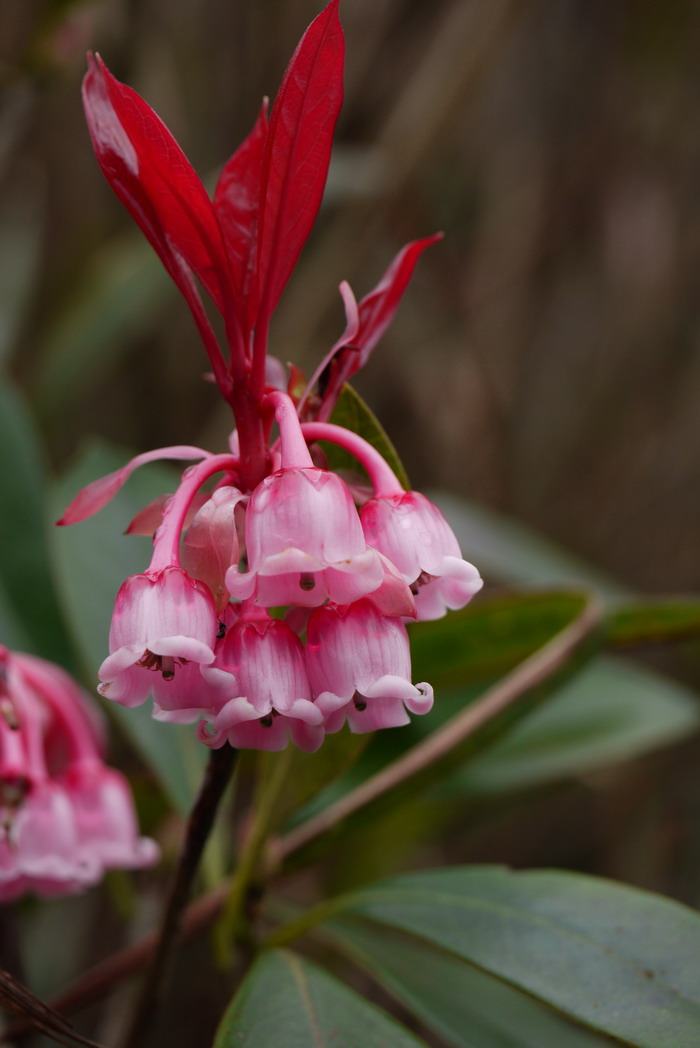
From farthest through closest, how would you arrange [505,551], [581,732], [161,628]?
[505,551] → [581,732] → [161,628]

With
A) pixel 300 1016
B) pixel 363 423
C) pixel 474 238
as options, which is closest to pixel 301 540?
pixel 363 423

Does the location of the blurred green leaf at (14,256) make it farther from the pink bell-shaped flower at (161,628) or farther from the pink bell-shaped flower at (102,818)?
the pink bell-shaped flower at (161,628)

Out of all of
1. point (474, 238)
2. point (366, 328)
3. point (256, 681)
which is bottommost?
point (474, 238)

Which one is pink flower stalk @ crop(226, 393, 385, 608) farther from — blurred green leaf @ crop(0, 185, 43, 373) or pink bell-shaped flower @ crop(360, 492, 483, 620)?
Result: blurred green leaf @ crop(0, 185, 43, 373)

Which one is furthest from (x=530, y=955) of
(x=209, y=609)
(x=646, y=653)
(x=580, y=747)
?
(x=646, y=653)

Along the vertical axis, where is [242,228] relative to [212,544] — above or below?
above

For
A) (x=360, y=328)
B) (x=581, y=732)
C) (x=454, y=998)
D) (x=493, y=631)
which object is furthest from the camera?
(x=581, y=732)

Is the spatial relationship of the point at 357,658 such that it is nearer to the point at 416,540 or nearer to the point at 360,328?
the point at 416,540
